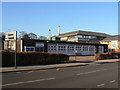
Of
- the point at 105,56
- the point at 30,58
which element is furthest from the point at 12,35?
the point at 105,56

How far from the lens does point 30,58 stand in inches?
842

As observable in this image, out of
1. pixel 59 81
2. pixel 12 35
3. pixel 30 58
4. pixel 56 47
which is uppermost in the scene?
pixel 12 35

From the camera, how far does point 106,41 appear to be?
260 feet

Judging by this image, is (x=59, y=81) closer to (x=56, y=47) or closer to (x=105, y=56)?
(x=105, y=56)

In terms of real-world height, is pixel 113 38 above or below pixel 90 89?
above

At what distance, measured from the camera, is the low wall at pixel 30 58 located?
18734 mm

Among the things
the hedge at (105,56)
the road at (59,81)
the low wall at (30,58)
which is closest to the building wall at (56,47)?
the hedge at (105,56)

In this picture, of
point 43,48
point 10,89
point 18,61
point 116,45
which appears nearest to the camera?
point 10,89

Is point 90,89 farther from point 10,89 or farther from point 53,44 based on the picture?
point 53,44

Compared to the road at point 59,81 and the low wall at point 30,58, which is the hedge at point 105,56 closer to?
the low wall at point 30,58

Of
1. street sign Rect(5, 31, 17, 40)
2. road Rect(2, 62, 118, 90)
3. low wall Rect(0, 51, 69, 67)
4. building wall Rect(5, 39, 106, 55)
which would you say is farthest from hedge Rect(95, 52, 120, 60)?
road Rect(2, 62, 118, 90)

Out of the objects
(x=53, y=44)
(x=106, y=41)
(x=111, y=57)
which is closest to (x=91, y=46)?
(x=111, y=57)

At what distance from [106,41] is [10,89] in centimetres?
7623

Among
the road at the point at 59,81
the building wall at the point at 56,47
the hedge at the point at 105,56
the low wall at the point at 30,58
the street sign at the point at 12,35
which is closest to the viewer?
the road at the point at 59,81
